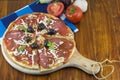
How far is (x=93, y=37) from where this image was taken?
1.31 metres

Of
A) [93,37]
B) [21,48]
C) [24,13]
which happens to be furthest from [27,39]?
[93,37]

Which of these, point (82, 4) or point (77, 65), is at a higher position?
point (82, 4)

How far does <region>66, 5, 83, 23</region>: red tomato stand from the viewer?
129 cm

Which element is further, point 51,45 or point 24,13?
point 24,13

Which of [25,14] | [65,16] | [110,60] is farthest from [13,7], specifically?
[110,60]

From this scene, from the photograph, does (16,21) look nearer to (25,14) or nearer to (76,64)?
(25,14)

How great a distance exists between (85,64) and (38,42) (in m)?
0.21

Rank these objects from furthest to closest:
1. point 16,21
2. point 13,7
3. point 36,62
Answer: point 13,7 < point 16,21 < point 36,62

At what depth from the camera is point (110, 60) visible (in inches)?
48.8

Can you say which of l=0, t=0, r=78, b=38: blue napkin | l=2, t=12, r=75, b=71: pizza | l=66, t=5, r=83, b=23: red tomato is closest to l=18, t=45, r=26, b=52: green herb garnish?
l=2, t=12, r=75, b=71: pizza

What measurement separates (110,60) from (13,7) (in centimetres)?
50

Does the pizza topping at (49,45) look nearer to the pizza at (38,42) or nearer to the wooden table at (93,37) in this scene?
the pizza at (38,42)

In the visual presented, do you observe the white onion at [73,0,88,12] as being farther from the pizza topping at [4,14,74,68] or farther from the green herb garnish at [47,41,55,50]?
the green herb garnish at [47,41,55,50]

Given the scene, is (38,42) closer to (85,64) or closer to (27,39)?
(27,39)
